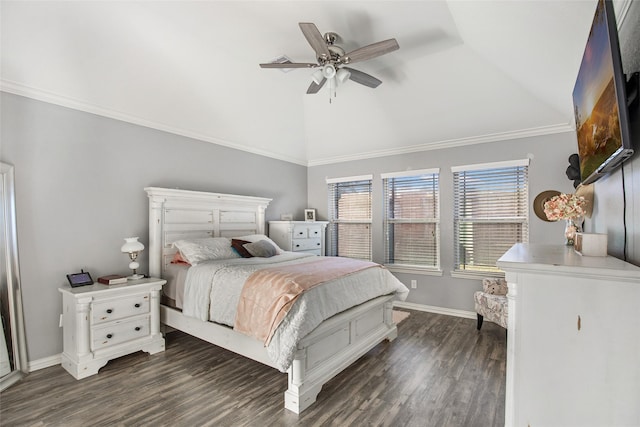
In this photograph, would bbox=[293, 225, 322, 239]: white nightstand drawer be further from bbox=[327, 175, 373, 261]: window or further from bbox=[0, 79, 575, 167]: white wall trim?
bbox=[0, 79, 575, 167]: white wall trim

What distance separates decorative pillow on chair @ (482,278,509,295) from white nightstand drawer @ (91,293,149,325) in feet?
12.4

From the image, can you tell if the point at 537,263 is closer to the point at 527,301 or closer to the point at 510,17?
the point at 527,301

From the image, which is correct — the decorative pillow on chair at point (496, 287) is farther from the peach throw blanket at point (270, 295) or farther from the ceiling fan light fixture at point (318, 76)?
the ceiling fan light fixture at point (318, 76)

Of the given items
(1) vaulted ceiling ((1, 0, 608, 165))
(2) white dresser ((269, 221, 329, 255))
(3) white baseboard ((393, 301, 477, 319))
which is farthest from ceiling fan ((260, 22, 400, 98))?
(3) white baseboard ((393, 301, 477, 319))

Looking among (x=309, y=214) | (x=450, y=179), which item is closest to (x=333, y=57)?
(x=450, y=179)

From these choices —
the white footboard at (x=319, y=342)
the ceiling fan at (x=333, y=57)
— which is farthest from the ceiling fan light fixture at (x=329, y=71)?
the white footboard at (x=319, y=342)

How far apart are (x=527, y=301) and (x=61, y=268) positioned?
3.70 meters

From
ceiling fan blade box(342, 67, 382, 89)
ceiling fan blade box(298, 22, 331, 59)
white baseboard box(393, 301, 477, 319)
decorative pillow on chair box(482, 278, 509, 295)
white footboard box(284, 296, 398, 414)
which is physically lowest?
white baseboard box(393, 301, 477, 319)

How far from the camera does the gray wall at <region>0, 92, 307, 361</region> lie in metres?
2.72

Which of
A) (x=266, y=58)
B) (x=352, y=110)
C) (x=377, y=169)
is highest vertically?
(x=266, y=58)

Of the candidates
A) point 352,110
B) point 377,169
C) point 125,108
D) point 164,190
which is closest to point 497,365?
point 377,169

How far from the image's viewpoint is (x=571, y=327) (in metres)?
1.14

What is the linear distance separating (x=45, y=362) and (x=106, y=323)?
68 cm

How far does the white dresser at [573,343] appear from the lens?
1.06 meters
